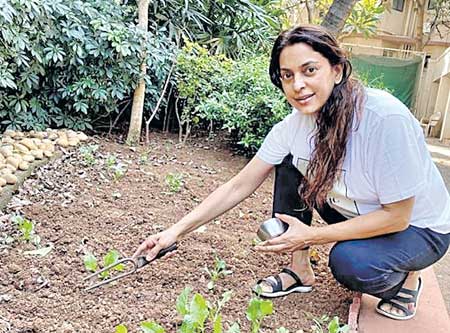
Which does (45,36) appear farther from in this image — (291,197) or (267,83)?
(291,197)

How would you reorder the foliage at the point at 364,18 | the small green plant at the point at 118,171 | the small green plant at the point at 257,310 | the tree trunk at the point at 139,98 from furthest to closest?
the foliage at the point at 364,18, the tree trunk at the point at 139,98, the small green plant at the point at 118,171, the small green plant at the point at 257,310

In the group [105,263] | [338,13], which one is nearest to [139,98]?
[338,13]

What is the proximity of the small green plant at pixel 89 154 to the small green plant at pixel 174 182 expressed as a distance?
1.79 feet

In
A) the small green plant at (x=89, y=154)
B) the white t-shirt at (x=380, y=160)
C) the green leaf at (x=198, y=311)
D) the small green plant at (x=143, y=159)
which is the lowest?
the small green plant at (x=143, y=159)

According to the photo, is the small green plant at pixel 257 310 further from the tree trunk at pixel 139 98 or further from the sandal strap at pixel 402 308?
the tree trunk at pixel 139 98

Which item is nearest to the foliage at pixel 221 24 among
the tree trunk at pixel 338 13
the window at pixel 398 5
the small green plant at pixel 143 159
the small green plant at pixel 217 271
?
the tree trunk at pixel 338 13

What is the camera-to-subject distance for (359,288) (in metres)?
1.72

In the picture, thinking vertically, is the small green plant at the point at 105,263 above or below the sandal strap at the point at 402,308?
above

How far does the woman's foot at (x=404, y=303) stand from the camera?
1.80 metres

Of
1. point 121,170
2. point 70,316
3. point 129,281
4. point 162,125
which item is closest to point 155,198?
point 121,170

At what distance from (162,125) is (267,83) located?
51.6 inches

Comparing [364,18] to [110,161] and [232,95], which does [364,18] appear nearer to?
[232,95]

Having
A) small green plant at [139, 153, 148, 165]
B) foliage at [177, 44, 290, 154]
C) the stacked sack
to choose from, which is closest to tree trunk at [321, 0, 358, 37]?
foliage at [177, 44, 290, 154]

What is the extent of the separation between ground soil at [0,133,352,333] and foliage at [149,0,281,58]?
196cm
